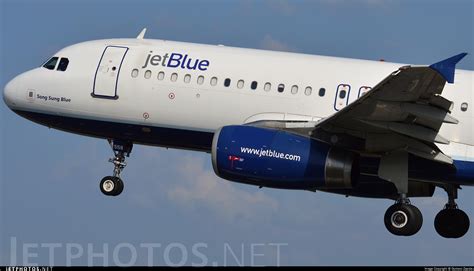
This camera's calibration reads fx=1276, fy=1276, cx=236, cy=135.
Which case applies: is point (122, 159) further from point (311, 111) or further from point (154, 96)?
point (311, 111)

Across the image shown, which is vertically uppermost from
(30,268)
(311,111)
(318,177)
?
(311,111)

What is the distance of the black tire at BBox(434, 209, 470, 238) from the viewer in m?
35.0

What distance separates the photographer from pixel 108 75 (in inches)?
1377

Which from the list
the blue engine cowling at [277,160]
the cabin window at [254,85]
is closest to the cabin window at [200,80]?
the cabin window at [254,85]

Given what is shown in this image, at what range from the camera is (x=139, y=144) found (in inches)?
1410

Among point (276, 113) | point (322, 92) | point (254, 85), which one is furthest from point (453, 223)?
point (254, 85)

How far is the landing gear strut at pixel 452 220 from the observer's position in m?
35.0

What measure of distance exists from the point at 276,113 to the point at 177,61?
3270mm

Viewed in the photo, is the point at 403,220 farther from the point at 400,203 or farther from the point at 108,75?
the point at 108,75

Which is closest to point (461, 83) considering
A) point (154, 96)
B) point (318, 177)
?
point (318, 177)

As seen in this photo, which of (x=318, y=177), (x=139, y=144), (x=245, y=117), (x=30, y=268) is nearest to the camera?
(x=30, y=268)

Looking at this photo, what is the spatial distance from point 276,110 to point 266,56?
1.78 meters

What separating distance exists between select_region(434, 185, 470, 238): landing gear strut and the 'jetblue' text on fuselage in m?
7.54

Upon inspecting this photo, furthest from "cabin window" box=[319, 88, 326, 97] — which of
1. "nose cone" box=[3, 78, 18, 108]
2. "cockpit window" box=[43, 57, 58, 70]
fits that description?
"nose cone" box=[3, 78, 18, 108]
